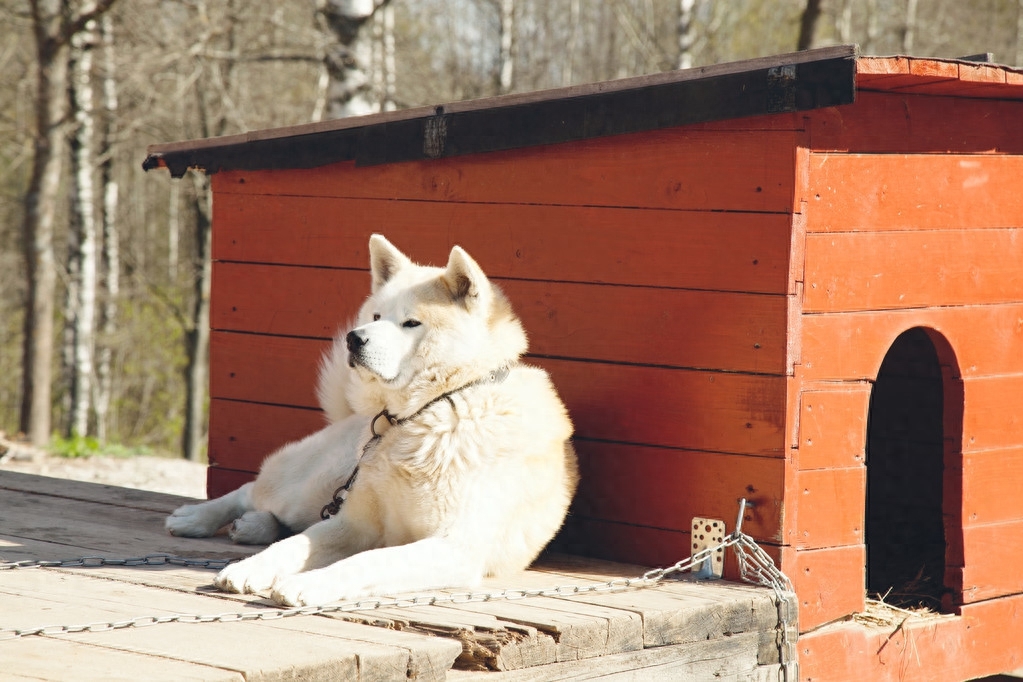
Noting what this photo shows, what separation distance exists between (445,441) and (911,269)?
1.55m

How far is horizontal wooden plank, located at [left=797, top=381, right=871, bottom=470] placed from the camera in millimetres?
3057

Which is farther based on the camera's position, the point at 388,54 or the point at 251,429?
the point at 388,54

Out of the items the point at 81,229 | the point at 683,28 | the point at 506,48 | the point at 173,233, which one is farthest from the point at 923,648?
the point at 173,233

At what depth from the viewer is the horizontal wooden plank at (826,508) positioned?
3.05 meters

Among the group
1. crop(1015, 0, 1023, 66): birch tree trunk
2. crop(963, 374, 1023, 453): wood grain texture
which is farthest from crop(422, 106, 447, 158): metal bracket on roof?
crop(1015, 0, 1023, 66): birch tree trunk

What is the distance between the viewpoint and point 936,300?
341 cm

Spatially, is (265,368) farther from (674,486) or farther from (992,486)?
(992,486)

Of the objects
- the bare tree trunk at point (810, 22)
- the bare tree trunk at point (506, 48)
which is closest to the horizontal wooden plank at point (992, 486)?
the bare tree trunk at point (810, 22)

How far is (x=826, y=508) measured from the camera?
3.14 metres

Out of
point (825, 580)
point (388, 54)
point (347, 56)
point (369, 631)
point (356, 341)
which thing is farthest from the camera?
point (388, 54)

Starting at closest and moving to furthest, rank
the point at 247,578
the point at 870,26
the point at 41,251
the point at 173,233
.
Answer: the point at 247,578
the point at 41,251
the point at 173,233
the point at 870,26

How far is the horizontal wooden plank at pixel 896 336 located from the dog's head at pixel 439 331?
895 millimetres

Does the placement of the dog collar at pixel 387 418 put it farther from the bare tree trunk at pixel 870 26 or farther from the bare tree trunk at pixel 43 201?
the bare tree trunk at pixel 870 26

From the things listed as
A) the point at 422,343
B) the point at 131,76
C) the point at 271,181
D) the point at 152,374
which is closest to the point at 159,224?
the point at 152,374
